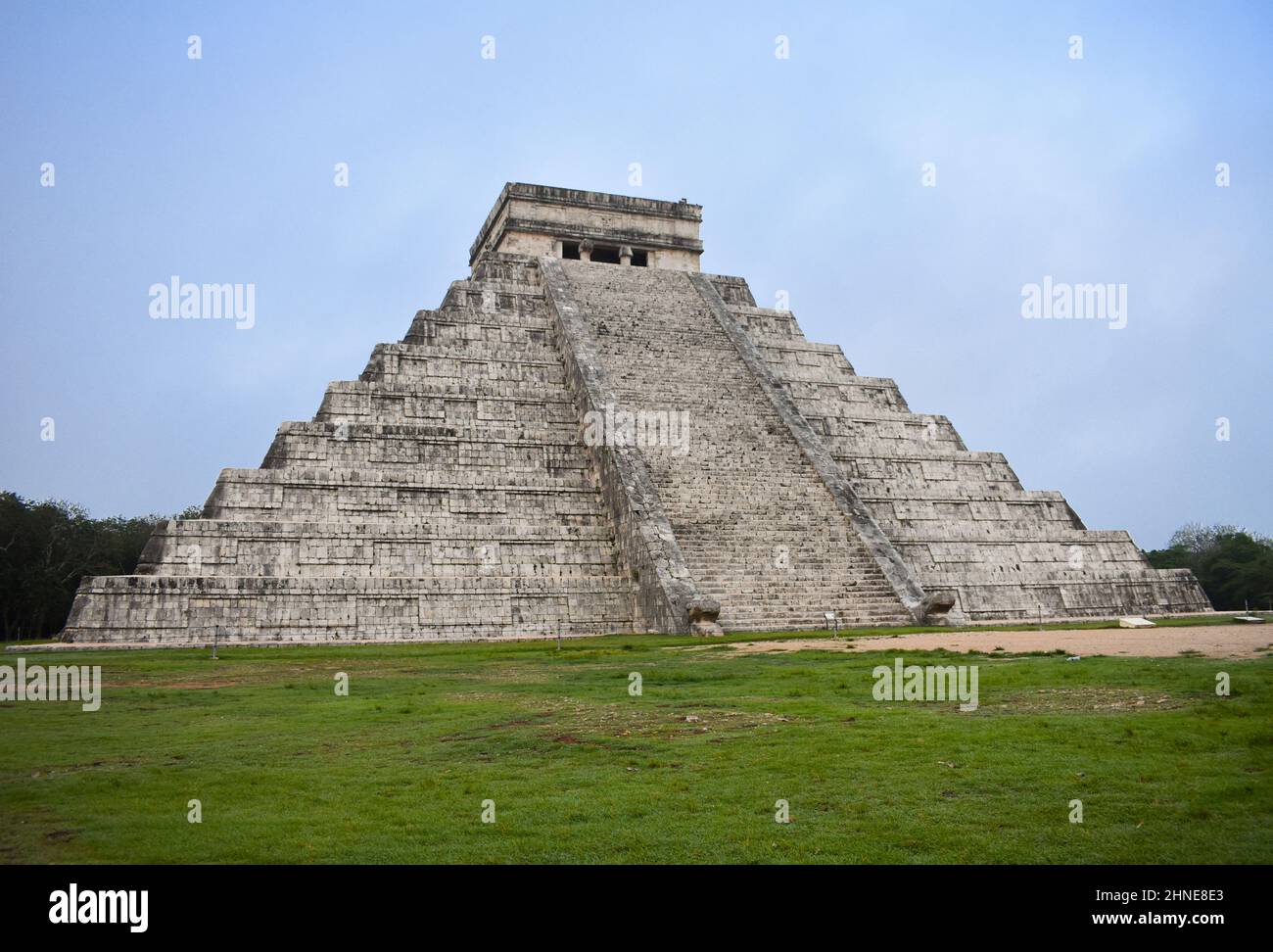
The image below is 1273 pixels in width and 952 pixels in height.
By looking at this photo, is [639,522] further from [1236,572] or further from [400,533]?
[1236,572]

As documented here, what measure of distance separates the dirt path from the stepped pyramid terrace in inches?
103

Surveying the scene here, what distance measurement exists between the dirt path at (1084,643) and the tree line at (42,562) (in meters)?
19.8

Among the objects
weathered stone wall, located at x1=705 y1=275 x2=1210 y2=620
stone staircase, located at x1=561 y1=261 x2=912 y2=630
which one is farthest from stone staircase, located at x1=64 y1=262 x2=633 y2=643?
weathered stone wall, located at x1=705 y1=275 x2=1210 y2=620

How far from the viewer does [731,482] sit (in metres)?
22.3

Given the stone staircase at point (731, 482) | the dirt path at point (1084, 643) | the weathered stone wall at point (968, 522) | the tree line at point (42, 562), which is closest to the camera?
the dirt path at point (1084, 643)

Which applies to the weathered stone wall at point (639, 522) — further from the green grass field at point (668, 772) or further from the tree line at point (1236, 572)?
the tree line at point (1236, 572)

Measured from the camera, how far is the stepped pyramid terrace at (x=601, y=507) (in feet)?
62.3

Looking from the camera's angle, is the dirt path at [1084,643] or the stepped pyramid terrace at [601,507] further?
the stepped pyramid terrace at [601,507]

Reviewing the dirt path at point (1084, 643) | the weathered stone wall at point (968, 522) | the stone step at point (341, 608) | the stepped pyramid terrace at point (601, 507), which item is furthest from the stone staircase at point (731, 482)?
the dirt path at point (1084, 643)

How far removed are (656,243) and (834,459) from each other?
10949 mm

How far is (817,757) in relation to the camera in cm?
691

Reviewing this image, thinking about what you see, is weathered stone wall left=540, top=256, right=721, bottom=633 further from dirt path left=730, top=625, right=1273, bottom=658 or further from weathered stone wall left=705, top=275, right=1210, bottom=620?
weathered stone wall left=705, top=275, right=1210, bottom=620
